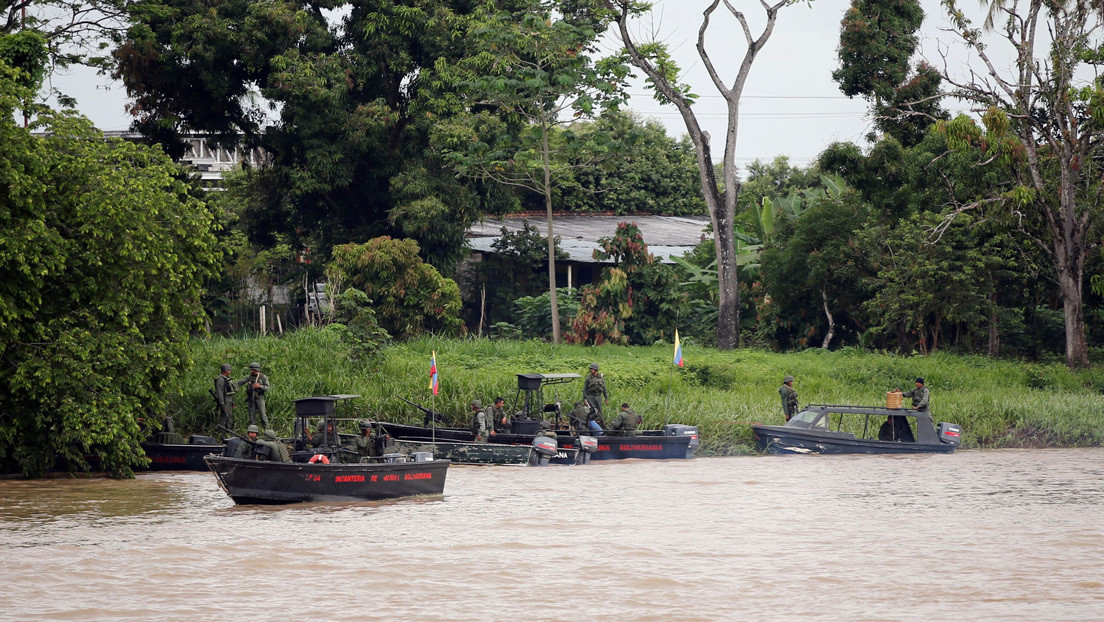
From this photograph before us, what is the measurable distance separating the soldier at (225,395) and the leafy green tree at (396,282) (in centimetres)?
881

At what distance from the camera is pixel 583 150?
3900 centimetres

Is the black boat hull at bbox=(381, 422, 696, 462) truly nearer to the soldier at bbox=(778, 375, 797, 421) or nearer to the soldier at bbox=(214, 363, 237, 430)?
the soldier at bbox=(778, 375, 797, 421)

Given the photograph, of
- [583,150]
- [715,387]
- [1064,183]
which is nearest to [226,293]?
[583,150]

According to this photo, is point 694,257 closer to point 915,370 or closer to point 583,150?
point 583,150

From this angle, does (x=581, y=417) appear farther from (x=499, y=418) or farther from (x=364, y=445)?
(x=364, y=445)

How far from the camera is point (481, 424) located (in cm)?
2444

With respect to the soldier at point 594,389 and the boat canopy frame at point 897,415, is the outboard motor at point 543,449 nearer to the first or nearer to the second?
the soldier at point 594,389

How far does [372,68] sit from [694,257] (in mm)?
13390

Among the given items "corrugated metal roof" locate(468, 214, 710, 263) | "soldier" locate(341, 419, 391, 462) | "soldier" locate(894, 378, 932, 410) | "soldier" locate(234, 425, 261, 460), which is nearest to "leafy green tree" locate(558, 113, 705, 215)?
"corrugated metal roof" locate(468, 214, 710, 263)

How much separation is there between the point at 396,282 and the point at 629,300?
739 centimetres

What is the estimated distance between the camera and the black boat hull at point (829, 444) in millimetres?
25312

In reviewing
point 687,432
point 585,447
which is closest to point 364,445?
point 585,447

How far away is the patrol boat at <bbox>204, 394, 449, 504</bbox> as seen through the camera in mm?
18797

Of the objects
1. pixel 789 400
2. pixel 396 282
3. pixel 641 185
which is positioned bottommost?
pixel 789 400
